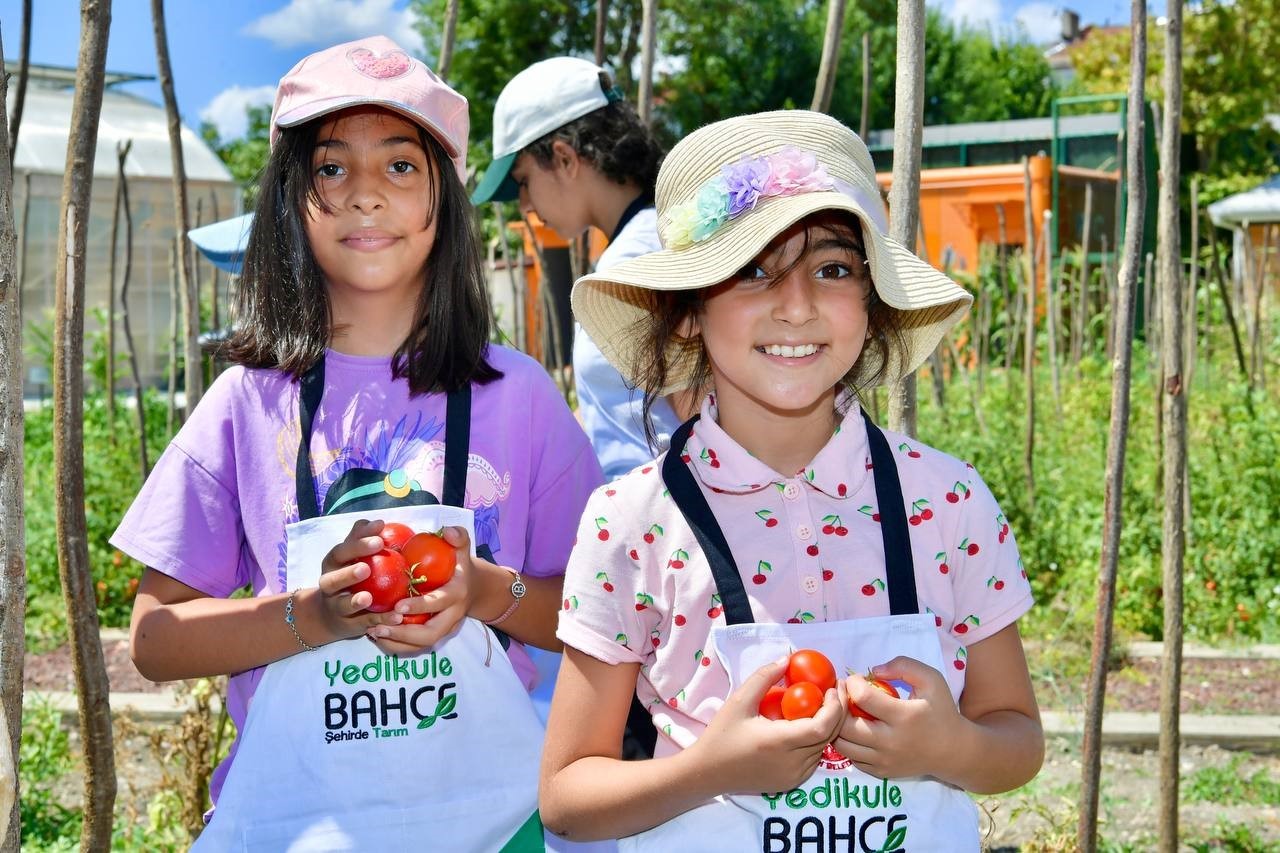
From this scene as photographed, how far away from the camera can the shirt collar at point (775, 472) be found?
4.62 feet

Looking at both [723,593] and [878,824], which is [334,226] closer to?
[723,593]

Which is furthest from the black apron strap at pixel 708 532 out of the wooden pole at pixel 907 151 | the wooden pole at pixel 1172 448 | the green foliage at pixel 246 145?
the green foliage at pixel 246 145

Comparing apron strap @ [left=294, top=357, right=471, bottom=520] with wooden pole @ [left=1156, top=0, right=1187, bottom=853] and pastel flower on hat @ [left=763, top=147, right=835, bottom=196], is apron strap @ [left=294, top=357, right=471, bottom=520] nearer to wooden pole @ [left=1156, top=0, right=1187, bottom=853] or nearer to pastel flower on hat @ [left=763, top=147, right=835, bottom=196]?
pastel flower on hat @ [left=763, top=147, right=835, bottom=196]

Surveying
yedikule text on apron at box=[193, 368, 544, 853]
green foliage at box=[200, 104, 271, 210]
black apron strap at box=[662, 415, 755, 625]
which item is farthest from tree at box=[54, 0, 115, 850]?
green foliage at box=[200, 104, 271, 210]

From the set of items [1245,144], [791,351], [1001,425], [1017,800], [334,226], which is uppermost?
[1245,144]

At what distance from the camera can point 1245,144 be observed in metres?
17.2

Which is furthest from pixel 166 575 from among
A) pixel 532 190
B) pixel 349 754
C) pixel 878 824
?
pixel 532 190

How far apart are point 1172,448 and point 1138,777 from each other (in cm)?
127

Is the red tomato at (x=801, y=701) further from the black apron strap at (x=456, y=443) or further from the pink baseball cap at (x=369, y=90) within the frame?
the pink baseball cap at (x=369, y=90)

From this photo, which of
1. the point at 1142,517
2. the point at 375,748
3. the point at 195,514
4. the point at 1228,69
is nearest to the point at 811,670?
the point at 375,748

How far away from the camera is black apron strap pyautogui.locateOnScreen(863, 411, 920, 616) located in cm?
133

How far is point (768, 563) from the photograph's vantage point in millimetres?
1373

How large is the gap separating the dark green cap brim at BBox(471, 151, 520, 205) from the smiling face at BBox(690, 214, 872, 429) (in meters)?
1.32

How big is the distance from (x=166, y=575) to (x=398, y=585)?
1.10 feet
